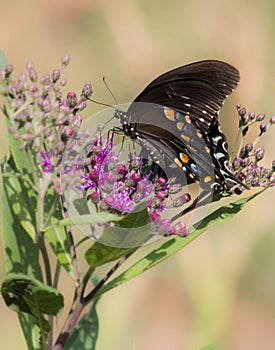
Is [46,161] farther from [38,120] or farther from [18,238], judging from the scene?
[18,238]

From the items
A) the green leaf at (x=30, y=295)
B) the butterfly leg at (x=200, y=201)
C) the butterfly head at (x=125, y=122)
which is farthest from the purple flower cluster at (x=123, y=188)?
the butterfly head at (x=125, y=122)

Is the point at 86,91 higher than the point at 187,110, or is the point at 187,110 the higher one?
the point at 86,91

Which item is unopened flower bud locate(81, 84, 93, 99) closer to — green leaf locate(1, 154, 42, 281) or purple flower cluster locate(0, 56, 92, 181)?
purple flower cluster locate(0, 56, 92, 181)

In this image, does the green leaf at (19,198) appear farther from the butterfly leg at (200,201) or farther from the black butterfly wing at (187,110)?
the black butterfly wing at (187,110)

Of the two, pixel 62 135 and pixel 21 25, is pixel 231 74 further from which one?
pixel 21 25

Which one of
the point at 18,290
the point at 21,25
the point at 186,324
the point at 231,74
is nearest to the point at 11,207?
the point at 18,290

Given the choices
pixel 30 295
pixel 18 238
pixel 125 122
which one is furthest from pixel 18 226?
pixel 125 122
